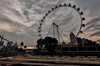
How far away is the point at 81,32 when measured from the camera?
105 feet

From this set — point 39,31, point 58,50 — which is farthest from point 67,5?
point 58,50

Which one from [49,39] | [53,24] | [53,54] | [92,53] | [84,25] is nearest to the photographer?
[92,53]

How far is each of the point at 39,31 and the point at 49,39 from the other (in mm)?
20234

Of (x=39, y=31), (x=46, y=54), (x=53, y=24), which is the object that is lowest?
(x=46, y=54)

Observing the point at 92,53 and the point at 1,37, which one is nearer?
the point at 92,53

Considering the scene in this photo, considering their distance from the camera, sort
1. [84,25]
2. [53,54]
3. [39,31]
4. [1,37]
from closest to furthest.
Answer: [53,54] < [1,37] < [84,25] < [39,31]

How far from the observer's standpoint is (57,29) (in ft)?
132

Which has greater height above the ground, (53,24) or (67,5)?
(67,5)

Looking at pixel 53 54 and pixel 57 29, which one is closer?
pixel 53 54

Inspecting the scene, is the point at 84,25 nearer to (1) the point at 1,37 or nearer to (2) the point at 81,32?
(2) the point at 81,32

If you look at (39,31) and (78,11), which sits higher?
(78,11)

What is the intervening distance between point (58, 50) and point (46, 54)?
497 centimetres

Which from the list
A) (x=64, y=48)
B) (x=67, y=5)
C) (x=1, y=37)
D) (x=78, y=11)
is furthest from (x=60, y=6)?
(x=1, y=37)

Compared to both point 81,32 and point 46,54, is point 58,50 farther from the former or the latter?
point 81,32
